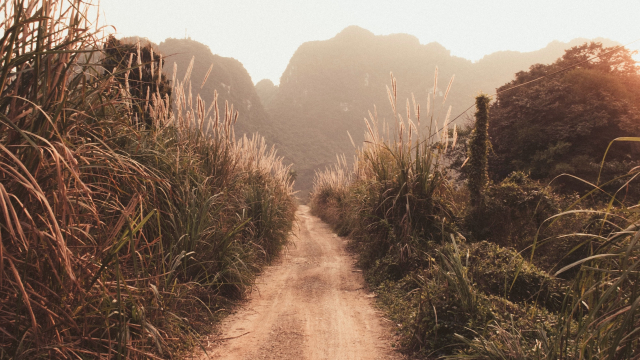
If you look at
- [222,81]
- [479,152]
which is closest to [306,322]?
[479,152]


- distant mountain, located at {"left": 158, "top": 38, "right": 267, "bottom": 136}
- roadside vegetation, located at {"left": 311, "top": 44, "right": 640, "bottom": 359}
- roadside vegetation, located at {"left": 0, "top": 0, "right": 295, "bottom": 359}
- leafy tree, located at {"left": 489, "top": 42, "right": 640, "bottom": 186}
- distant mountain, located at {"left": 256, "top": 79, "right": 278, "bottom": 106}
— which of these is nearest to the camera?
roadside vegetation, located at {"left": 0, "top": 0, "right": 295, "bottom": 359}

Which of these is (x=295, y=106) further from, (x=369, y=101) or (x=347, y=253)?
(x=347, y=253)

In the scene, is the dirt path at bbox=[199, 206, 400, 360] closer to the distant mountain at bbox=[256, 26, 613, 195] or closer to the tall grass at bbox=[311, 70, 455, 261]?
the tall grass at bbox=[311, 70, 455, 261]

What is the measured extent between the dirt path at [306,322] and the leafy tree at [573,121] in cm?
1077

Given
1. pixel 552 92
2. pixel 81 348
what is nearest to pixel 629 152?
pixel 552 92

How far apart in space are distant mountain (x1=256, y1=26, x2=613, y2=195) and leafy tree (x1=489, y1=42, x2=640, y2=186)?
5138 cm

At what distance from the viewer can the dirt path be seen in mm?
3053

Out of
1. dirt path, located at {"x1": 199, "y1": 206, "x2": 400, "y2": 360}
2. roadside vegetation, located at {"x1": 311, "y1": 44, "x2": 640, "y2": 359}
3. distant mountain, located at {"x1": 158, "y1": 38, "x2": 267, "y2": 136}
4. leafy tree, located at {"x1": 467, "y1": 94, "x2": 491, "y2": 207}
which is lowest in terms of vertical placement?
dirt path, located at {"x1": 199, "y1": 206, "x2": 400, "y2": 360}

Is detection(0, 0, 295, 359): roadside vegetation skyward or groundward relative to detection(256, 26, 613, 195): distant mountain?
groundward

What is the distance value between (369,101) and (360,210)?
96.6 m

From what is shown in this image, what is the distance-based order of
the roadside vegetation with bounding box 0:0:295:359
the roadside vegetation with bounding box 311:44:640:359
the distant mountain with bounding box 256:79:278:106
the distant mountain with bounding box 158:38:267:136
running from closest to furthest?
the roadside vegetation with bounding box 0:0:295:359 → the roadside vegetation with bounding box 311:44:640:359 → the distant mountain with bounding box 158:38:267:136 → the distant mountain with bounding box 256:79:278:106

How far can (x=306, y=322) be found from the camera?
3701 mm

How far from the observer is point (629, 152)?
13266 millimetres

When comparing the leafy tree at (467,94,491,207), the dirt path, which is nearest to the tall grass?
the dirt path
